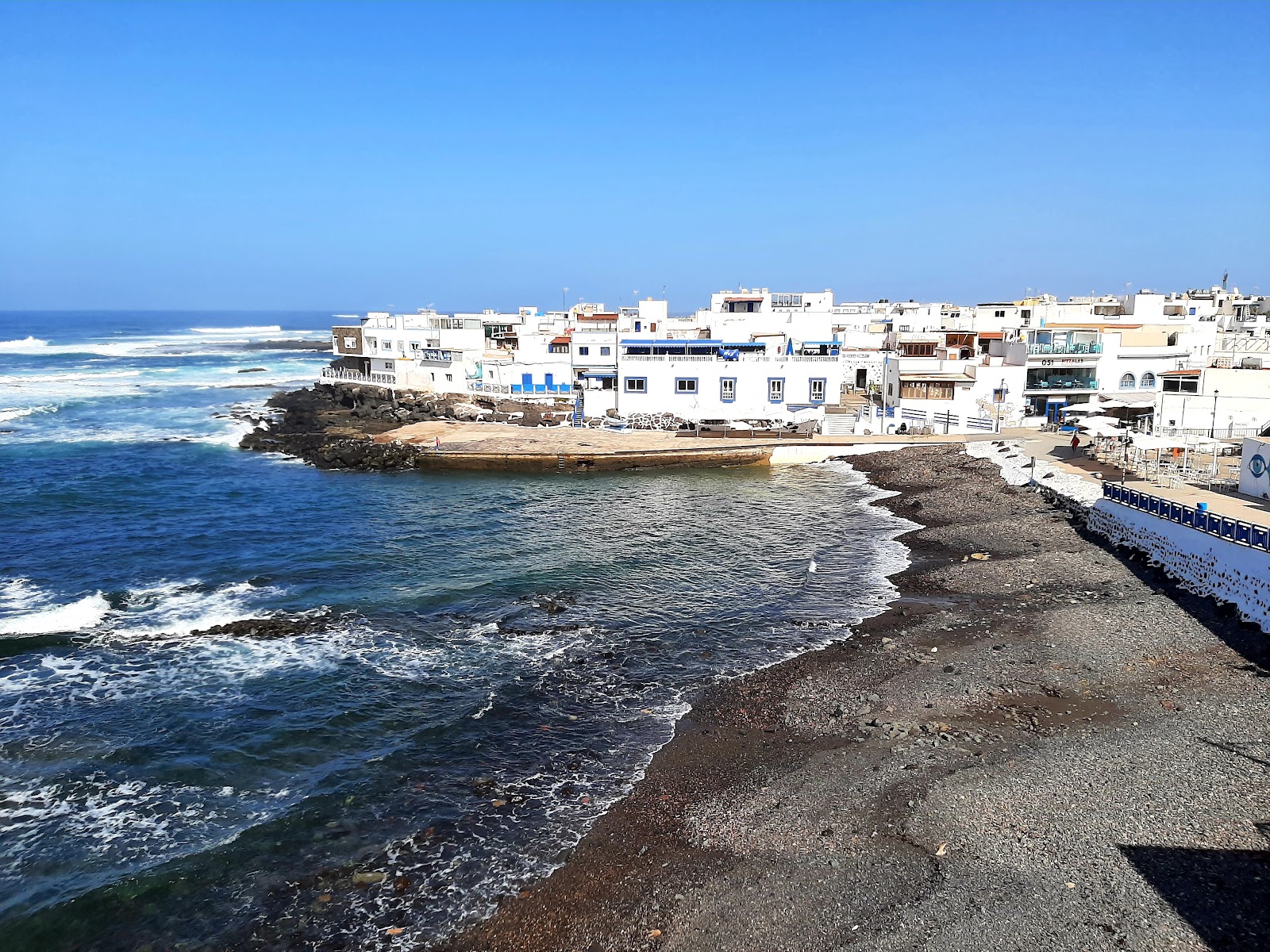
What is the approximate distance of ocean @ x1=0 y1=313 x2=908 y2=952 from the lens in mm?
13617

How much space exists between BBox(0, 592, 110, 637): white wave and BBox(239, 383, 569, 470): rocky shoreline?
22265 mm

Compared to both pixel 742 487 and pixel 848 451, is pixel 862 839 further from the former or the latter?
pixel 848 451

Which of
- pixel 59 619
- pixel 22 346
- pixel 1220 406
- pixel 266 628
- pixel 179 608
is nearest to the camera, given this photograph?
pixel 266 628

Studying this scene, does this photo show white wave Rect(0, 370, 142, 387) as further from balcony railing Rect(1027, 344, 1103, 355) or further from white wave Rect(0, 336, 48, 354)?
balcony railing Rect(1027, 344, 1103, 355)

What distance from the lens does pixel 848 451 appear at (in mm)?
47844

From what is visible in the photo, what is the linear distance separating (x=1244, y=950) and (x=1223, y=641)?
11526 mm

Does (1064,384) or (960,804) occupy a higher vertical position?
(1064,384)

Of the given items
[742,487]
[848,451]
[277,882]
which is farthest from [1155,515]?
[277,882]

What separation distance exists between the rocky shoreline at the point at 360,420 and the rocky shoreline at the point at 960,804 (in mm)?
34438

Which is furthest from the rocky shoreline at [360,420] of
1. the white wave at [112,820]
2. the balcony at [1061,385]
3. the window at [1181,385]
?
the window at [1181,385]

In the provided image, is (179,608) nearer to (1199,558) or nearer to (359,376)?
(1199,558)

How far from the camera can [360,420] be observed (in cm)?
6203

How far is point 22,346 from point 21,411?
111353 millimetres

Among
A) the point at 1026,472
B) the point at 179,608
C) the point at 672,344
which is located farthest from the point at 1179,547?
the point at 672,344
